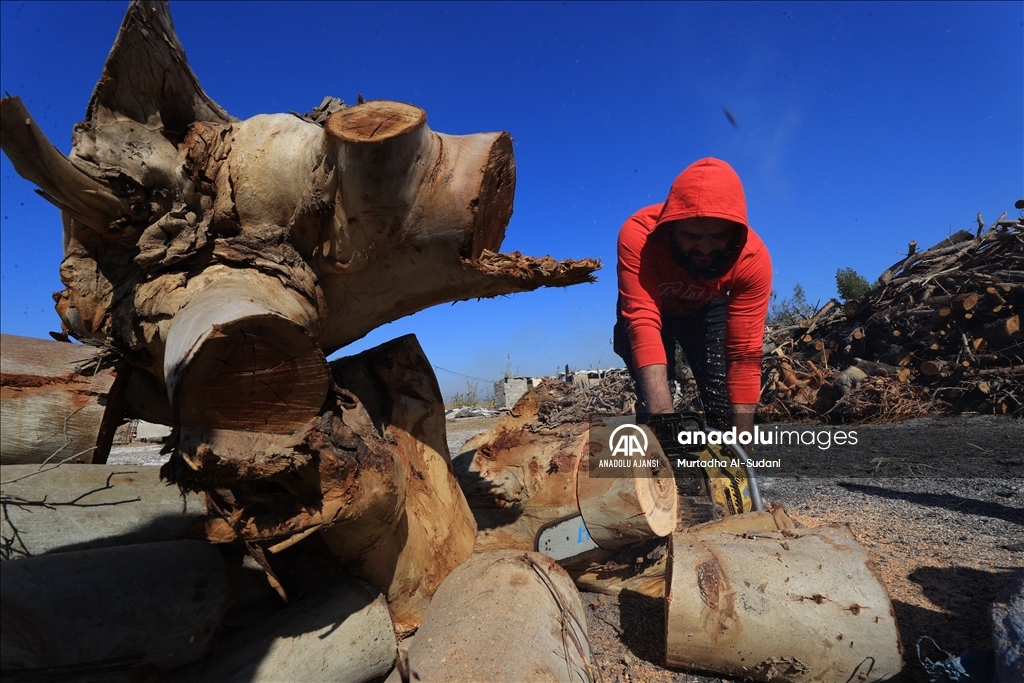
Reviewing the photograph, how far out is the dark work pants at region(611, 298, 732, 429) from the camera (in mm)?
3992

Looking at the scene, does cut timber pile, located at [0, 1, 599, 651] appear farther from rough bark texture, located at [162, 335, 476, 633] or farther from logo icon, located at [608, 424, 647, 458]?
logo icon, located at [608, 424, 647, 458]

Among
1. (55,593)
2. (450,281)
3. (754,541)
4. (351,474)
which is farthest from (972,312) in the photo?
(55,593)

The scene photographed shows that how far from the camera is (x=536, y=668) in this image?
1.58m

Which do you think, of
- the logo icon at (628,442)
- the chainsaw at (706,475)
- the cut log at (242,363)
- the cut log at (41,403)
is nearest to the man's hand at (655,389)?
the chainsaw at (706,475)

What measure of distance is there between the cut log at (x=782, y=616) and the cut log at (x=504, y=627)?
425 millimetres

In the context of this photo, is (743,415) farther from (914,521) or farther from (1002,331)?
(1002,331)

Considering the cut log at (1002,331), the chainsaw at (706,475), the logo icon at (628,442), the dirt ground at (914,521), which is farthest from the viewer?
the cut log at (1002,331)

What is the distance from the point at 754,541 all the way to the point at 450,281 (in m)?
1.65

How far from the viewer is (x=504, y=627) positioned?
5.62ft

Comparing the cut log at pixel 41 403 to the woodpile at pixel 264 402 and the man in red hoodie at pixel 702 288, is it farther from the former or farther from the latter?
the man in red hoodie at pixel 702 288

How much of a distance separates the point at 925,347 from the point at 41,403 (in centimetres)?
966

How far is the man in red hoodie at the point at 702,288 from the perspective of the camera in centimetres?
347

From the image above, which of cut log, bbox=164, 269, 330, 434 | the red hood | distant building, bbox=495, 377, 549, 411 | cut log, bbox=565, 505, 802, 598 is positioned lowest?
cut log, bbox=565, 505, 802, 598

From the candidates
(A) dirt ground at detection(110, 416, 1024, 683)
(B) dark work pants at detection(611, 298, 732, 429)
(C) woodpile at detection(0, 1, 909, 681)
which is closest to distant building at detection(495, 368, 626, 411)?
(A) dirt ground at detection(110, 416, 1024, 683)
